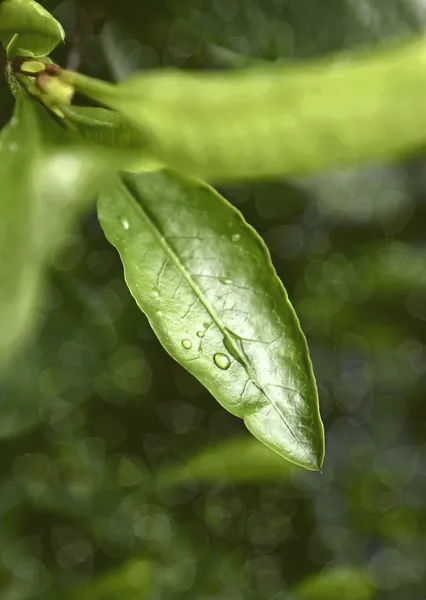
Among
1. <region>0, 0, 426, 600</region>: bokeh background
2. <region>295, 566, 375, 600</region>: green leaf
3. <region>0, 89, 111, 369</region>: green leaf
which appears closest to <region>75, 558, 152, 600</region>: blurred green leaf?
<region>0, 0, 426, 600</region>: bokeh background

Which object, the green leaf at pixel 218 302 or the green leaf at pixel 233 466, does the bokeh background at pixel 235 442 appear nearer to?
the green leaf at pixel 233 466

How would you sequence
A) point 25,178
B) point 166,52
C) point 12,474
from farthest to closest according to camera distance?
point 12,474
point 166,52
point 25,178

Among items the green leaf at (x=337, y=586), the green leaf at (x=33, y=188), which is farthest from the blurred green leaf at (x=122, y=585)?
the green leaf at (x=33, y=188)

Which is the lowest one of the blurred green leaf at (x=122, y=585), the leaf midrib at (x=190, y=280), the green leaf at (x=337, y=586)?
the blurred green leaf at (x=122, y=585)

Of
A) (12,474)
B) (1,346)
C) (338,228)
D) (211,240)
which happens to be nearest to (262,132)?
(211,240)

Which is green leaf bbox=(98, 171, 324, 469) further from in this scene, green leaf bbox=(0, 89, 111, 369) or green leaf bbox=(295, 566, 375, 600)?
green leaf bbox=(295, 566, 375, 600)

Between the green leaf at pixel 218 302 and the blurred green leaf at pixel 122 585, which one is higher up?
the green leaf at pixel 218 302

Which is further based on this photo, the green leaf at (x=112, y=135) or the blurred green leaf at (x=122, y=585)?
the blurred green leaf at (x=122, y=585)

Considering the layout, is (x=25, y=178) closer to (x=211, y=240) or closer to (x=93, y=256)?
(x=211, y=240)

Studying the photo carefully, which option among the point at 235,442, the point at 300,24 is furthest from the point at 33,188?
the point at 235,442
